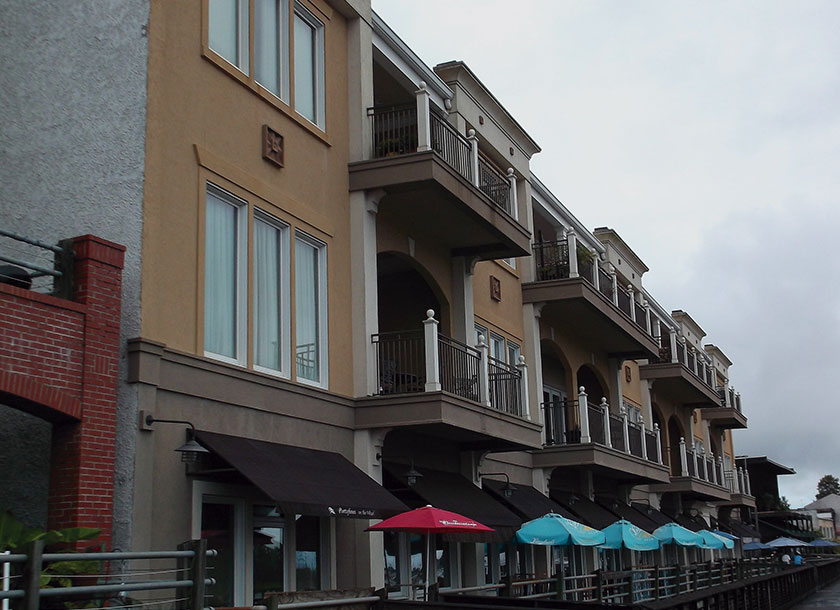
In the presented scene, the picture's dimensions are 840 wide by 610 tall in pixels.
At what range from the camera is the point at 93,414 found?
436 inches

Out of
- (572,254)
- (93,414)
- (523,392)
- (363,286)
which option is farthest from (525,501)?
(93,414)

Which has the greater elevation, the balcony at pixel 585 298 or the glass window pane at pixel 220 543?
the balcony at pixel 585 298

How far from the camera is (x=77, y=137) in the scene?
12.9 metres

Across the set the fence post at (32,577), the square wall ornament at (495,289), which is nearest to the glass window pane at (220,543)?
the fence post at (32,577)

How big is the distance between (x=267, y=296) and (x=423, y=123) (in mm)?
4382

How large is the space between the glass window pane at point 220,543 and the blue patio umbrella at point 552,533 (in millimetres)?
7493

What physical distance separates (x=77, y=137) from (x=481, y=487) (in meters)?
10.6

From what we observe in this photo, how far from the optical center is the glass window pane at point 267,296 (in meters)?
14.3

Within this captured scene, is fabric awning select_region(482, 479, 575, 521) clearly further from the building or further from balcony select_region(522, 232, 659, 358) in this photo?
balcony select_region(522, 232, 659, 358)

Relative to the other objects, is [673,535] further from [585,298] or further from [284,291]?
[284,291]

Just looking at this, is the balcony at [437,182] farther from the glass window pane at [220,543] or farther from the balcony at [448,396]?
the glass window pane at [220,543]

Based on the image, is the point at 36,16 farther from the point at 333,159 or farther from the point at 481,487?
the point at 481,487

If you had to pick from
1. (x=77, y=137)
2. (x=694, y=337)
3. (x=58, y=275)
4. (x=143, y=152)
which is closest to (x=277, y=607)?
(x=58, y=275)

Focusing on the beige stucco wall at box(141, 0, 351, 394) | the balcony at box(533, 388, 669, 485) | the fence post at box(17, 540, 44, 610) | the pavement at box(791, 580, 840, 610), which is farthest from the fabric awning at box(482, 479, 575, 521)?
the fence post at box(17, 540, 44, 610)
